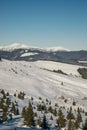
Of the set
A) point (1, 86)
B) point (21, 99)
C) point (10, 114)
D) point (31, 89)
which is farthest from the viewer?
point (31, 89)

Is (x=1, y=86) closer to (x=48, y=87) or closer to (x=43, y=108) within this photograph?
(x=48, y=87)

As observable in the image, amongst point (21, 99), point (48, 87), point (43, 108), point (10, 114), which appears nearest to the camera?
point (10, 114)

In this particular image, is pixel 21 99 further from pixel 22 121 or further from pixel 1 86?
pixel 22 121

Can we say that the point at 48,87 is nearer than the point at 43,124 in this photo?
Result: No

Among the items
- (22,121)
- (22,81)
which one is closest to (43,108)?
(22,121)

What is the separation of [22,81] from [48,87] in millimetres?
9044

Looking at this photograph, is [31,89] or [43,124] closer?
[43,124]

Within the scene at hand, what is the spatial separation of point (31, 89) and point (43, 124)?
157ft

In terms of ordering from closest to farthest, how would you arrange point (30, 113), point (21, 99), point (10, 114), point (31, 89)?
1. point (30, 113)
2. point (10, 114)
3. point (21, 99)
4. point (31, 89)

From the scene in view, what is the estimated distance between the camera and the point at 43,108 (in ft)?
192

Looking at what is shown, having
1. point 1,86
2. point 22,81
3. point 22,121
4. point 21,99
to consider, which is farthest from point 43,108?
point 22,81

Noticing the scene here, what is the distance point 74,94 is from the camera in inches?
3720

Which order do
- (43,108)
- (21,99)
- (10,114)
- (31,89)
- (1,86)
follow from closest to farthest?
(10,114), (43,108), (21,99), (1,86), (31,89)

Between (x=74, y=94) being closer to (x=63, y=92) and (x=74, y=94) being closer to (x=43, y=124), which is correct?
(x=63, y=92)
